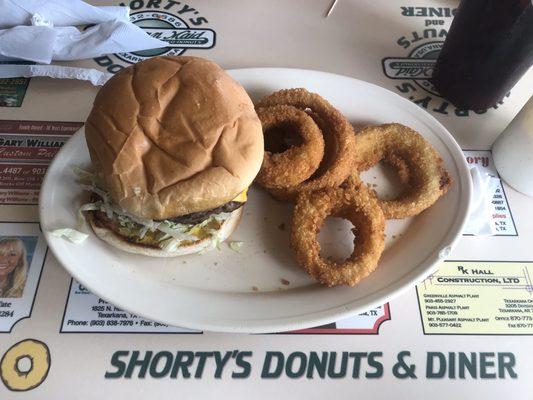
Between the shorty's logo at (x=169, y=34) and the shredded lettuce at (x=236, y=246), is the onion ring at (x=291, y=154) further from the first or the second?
the shorty's logo at (x=169, y=34)

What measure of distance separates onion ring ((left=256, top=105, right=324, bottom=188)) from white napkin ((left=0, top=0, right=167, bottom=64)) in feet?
2.59

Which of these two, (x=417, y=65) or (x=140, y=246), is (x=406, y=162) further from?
(x=140, y=246)

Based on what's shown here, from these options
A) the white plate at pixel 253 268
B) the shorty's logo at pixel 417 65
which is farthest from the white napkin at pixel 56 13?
the shorty's logo at pixel 417 65

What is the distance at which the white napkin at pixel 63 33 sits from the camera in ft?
6.18

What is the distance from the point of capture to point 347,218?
1.53 m

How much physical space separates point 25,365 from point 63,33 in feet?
4.68

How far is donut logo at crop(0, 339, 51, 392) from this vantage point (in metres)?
1.22

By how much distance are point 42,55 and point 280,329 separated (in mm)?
1525

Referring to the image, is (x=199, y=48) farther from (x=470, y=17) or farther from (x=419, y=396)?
(x=419, y=396)

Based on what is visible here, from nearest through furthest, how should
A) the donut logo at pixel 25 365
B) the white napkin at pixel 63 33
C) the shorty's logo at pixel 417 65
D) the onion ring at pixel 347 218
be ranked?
the donut logo at pixel 25 365
the onion ring at pixel 347 218
the white napkin at pixel 63 33
the shorty's logo at pixel 417 65

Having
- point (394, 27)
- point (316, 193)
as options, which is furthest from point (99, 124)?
point (394, 27)

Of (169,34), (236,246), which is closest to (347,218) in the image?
(236,246)

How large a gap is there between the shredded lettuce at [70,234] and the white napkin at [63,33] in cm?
91

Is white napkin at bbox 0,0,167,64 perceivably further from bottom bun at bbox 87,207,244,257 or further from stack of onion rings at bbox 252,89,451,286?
bottom bun at bbox 87,207,244,257
